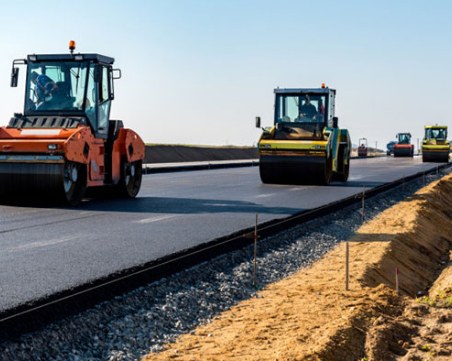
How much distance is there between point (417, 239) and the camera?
1391 cm

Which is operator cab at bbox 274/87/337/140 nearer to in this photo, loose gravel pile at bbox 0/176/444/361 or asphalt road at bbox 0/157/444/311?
asphalt road at bbox 0/157/444/311

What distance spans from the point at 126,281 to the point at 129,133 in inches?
363

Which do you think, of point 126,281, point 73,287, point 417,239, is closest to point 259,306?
point 126,281

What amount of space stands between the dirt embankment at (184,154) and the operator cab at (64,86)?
98.3 feet

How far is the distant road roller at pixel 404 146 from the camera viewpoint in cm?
7012

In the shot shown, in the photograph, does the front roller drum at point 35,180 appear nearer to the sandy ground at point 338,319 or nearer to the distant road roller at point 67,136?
the distant road roller at point 67,136

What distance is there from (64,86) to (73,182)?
222cm

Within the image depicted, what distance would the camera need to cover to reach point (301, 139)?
21.4 m

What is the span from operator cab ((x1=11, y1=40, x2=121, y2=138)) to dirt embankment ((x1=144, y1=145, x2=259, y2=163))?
98.3 ft

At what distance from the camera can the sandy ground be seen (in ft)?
19.3

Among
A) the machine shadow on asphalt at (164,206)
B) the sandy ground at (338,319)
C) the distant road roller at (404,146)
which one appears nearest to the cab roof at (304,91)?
the machine shadow on asphalt at (164,206)

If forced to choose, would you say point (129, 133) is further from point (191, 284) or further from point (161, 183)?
point (191, 284)

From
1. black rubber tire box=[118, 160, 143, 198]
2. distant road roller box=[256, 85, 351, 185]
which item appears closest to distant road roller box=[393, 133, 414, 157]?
distant road roller box=[256, 85, 351, 185]

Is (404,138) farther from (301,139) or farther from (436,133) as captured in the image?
(301,139)
